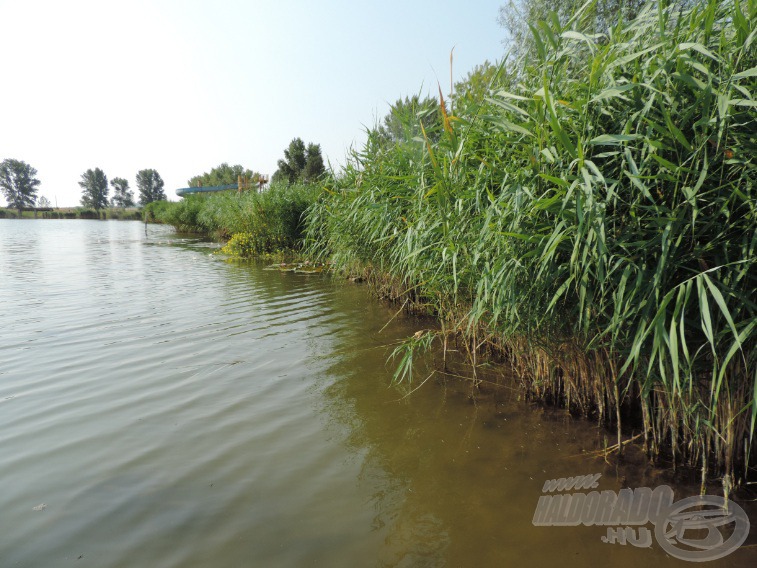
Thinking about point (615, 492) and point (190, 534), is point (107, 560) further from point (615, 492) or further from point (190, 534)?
point (615, 492)

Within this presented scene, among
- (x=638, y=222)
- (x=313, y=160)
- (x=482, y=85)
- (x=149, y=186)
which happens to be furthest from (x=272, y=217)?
(x=149, y=186)

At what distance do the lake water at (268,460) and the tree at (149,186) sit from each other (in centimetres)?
10193

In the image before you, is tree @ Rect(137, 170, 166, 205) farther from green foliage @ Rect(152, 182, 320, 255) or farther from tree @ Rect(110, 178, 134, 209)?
green foliage @ Rect(152, 182, 320, 255)

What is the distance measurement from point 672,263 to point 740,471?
48.1 inches

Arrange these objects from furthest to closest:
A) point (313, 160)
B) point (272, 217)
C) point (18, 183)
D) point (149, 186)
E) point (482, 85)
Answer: point (149, 186)
point (18, 183)
point (313, 160)
point (272, 217)
point (482, 85)

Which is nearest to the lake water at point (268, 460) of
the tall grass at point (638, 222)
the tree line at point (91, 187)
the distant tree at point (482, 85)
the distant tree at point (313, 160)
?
the tall grass at point (638, 222)

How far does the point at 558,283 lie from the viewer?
8.55 ft

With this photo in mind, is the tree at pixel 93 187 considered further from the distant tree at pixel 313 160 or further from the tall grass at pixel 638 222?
the tall grass at pixel 638 222

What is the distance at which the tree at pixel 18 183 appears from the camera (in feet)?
274

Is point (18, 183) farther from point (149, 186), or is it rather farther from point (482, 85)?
point (482, 85)

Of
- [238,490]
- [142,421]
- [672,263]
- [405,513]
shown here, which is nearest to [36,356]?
[142,421]

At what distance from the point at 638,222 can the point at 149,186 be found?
4315 inches

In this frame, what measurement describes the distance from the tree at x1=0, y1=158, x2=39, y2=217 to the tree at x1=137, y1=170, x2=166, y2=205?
1885 centimetres

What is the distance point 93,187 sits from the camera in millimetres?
91812
